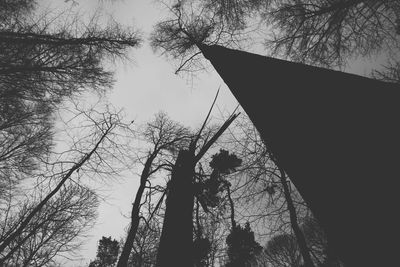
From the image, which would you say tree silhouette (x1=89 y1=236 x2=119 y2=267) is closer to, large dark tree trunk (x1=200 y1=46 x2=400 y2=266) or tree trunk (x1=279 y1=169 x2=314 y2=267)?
tree trunk (x1=279 y1=169 x2=314 y2=267)

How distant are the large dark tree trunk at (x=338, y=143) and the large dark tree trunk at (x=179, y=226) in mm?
1585

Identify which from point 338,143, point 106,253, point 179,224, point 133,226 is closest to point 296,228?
point 133,226

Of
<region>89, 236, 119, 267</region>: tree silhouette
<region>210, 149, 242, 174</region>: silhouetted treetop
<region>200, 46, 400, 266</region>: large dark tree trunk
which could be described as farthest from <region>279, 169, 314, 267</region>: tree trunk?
<region>89, 236, 119, 267</region>: tree silhouette

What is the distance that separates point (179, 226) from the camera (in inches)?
95.8

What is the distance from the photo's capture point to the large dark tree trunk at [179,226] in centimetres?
226

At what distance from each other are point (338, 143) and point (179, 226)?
1.99 m

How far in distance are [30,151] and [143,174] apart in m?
4.66

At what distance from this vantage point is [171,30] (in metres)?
7.13

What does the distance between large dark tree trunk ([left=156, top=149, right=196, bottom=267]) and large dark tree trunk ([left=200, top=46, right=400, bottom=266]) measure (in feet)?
5.20

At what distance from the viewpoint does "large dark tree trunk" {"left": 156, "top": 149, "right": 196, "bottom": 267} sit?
2.26 meters

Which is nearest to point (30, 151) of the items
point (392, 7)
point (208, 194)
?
point (208, 194)

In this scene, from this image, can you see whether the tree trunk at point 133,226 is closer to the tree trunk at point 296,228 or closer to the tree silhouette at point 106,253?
the tree trunk at point 296,228

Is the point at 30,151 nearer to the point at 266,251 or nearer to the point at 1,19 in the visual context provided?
the point at 1,19

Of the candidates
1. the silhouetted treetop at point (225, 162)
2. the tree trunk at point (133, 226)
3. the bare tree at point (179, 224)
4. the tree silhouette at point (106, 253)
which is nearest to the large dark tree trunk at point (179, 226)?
the bare tree at point (179, 224)
